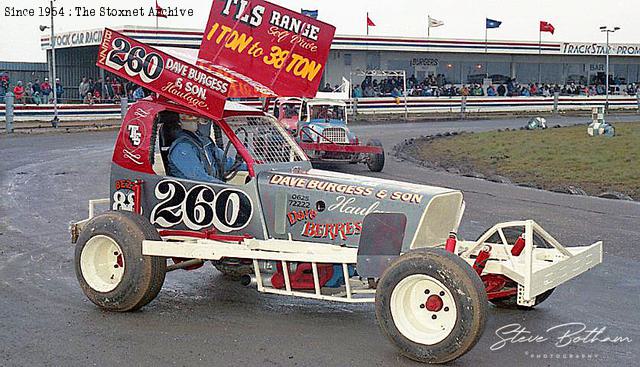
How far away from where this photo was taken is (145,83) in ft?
22.8

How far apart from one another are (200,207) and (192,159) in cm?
43

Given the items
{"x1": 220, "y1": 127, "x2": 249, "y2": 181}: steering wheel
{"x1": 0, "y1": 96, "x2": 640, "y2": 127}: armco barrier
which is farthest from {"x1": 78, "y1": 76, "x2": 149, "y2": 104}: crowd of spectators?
{"x1": 220, "y1": 127, "x2": 249, "y2": 181}: steering wheel

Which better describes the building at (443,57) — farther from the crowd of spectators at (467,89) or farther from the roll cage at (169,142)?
the roll cage at (169,142)

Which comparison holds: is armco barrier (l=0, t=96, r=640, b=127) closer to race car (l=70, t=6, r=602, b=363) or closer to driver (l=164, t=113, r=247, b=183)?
driver (l=164, t=113, r=247, b=183)

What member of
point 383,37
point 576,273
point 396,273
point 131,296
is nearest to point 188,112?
point 131,296

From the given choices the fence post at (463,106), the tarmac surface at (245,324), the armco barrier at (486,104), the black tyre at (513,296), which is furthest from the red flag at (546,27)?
the black tyre at (513,296)

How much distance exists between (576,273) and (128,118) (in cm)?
375

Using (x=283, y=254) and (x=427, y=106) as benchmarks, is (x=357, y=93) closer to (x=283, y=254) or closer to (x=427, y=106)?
(x=427, y=106)

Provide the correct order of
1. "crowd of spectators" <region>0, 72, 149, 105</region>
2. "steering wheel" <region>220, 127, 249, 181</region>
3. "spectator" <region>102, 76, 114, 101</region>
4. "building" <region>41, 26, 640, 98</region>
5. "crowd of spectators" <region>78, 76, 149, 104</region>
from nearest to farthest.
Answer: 1. "steering wheel" <region>220, 127, 249, 181</region>
2. "crowd of spectators" <region>0, 72, 149, 105</region>
3. "crowd of spectators" <region>78, 76, 149, 104</region>
4. "spectator" <region>102, 76, 114, 101</region>
5. "building" <region>41, 26, 640, 98</region>

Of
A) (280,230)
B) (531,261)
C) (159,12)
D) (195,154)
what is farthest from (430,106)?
(531,261)

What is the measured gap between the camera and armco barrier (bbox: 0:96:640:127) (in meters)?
32.9

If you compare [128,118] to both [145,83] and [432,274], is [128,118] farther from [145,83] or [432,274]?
[432,274]

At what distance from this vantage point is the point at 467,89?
50.5 m
